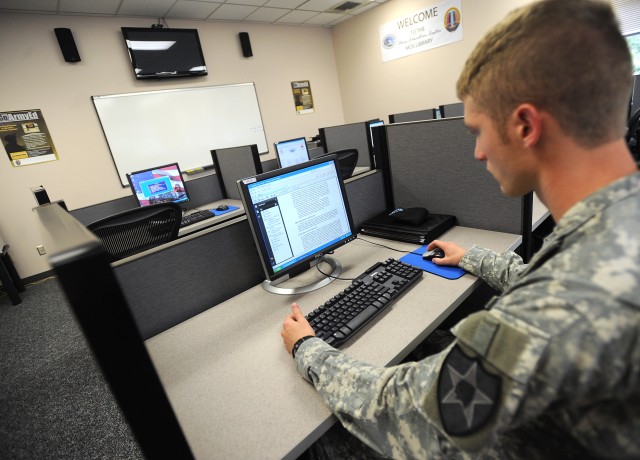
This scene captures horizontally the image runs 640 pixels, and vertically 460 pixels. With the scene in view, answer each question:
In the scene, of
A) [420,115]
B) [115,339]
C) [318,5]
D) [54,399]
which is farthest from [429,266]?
[318,5]

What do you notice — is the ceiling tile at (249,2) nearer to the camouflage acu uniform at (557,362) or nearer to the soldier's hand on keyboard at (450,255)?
the soldier's hand on keyboard at (450,255)

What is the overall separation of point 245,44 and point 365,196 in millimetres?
4151

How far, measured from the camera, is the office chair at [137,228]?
5.02ft

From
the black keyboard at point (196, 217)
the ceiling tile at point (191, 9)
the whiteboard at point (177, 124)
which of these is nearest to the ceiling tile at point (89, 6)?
the ceiling tile at point (191, 9)

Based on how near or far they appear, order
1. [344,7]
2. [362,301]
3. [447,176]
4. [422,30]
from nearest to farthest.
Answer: [362,301] → [447,176] → [422,30] → [344,7]

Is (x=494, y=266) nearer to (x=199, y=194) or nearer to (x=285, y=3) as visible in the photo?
(x=199, y=194)

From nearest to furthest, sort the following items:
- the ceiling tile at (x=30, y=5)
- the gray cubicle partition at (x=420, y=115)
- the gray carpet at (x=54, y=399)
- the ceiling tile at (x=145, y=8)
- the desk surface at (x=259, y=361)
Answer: the desk surface at (x=259, y=361)
the gray carpet at (x=54, y=399)
the ceiling tile at (x=30, y=5)
the ceiling tile at (x=145, y=8)
the gray cubicle partition at (x=420, y=115)

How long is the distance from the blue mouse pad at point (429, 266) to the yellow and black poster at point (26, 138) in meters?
3.96

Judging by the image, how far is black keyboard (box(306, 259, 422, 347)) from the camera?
2.78 feet

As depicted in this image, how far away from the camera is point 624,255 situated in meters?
0.39

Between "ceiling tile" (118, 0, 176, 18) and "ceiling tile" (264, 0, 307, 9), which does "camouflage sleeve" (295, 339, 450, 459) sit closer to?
"ceiling tile" (118, 0, 176, 18)

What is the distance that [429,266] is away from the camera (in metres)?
1.13

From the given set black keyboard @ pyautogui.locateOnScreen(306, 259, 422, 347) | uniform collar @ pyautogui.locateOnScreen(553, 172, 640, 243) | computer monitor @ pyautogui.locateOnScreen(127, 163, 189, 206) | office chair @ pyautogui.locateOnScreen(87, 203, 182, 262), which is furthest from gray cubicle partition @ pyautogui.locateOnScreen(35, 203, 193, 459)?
computer monitor @ pyautogui.locateOnScreen(127, 163, 189, 206)

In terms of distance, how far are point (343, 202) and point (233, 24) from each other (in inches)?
177
